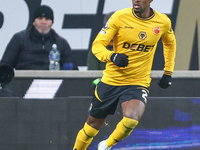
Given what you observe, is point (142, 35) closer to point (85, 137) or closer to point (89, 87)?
point (85, 137)

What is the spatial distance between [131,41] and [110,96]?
0.67 meters

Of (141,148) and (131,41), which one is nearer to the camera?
(131,41)

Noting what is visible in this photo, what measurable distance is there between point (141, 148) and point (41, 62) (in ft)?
7.34

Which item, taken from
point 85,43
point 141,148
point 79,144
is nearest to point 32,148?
point 79,144

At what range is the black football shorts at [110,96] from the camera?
5715 mm

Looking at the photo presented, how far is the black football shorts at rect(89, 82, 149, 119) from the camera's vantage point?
18.7ft

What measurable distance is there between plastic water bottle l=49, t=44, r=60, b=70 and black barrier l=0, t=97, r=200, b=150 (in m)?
1.32

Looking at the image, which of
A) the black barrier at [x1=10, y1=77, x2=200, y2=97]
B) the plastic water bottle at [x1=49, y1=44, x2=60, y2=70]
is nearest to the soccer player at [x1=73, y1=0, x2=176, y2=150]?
the black barrier at [x1=10, y1=77, x2=200, y2=97]

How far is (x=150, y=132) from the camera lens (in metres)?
6.53

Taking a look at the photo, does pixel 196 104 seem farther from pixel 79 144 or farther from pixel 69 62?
pixel 69 62

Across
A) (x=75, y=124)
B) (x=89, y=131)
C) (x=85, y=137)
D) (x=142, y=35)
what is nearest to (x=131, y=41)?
(x=142, y=35)

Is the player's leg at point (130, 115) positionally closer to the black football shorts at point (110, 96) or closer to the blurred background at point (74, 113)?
the black football shorts at point (110, 96)

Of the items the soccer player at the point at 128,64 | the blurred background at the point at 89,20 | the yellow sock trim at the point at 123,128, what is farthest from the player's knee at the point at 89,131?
the blurred background at the point at 89,20

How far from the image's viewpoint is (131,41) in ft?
18.6
